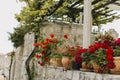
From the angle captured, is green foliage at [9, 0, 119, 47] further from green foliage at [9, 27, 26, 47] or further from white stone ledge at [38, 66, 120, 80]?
white stone ledge at [38, 66, 120, 80]

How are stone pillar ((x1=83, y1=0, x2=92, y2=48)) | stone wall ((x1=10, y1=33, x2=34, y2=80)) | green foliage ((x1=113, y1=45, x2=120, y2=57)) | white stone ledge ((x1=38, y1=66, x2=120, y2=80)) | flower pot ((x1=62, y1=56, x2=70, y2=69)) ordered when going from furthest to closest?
stone wall ((x1=10, y1=33, x2=34, y2=80)) < stone pillar ((x1=83, y1=0, x2=92, y2=48)) < flower pot ((x1=62, y1=56, x2=70, y2=69)) < green foliage ((x1=113, y1=45, x2=120, y2=57)) < white stone ledge ((x1=38, y1=66, x2=120, y2=80))

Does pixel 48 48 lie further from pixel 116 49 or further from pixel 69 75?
pixel 116 49

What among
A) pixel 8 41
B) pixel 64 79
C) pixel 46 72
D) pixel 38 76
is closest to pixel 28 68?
pixel 38 76

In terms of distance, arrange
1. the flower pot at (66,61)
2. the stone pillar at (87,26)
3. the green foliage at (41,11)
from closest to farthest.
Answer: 1. the flower pot at (66,61)
2. the stone pillar at (87,26)
3. the green foliage at (41,11)

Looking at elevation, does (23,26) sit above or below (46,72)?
above

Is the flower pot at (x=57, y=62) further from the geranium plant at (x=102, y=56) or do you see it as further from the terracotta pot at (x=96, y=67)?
the terracotta pot at (x=96, y=67)

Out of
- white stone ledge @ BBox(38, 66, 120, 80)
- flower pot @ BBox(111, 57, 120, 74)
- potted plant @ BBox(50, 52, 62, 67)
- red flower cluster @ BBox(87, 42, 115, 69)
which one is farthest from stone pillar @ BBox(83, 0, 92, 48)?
flower pot @ BBox(111, 57, 120, 74)

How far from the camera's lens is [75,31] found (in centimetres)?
757

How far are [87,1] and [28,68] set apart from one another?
114 inches

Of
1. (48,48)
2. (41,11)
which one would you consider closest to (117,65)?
(48,48)

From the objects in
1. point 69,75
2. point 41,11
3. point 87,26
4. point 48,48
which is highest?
point 41,11

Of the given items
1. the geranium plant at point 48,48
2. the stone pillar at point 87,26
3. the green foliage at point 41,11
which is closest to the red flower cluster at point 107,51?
the stone pillar at point 87,26

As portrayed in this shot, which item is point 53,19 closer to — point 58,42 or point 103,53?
point 58,42

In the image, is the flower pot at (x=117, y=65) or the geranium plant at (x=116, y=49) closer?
the flower pot at (x=117, y=65)
